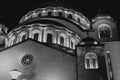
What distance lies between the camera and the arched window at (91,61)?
28.5 m

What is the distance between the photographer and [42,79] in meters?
28.1

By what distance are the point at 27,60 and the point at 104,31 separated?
18245 millimetres

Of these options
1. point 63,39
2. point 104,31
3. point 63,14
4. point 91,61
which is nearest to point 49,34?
point 63,39

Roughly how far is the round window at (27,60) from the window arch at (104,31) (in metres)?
16.3

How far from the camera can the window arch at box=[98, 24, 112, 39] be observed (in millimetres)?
40606

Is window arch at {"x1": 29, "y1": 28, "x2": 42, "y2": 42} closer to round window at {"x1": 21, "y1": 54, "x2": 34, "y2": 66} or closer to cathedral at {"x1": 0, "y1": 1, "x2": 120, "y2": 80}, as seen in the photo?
cathedral at {"x1": 0, "y1": 1, "x2": 120, "y2": 80}

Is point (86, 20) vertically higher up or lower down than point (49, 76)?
higher up

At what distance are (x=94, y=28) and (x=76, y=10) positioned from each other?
9.49 metres

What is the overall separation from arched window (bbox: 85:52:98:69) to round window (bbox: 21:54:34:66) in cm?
754

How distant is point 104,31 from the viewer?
4175 cm

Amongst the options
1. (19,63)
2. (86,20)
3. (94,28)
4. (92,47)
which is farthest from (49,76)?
(86,20)

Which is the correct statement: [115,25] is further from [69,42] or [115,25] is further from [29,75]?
[29,75]

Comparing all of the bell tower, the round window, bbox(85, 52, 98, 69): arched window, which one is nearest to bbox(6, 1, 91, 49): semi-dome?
the round window

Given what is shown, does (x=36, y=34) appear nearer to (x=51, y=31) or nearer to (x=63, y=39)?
(x=51, y=31)
